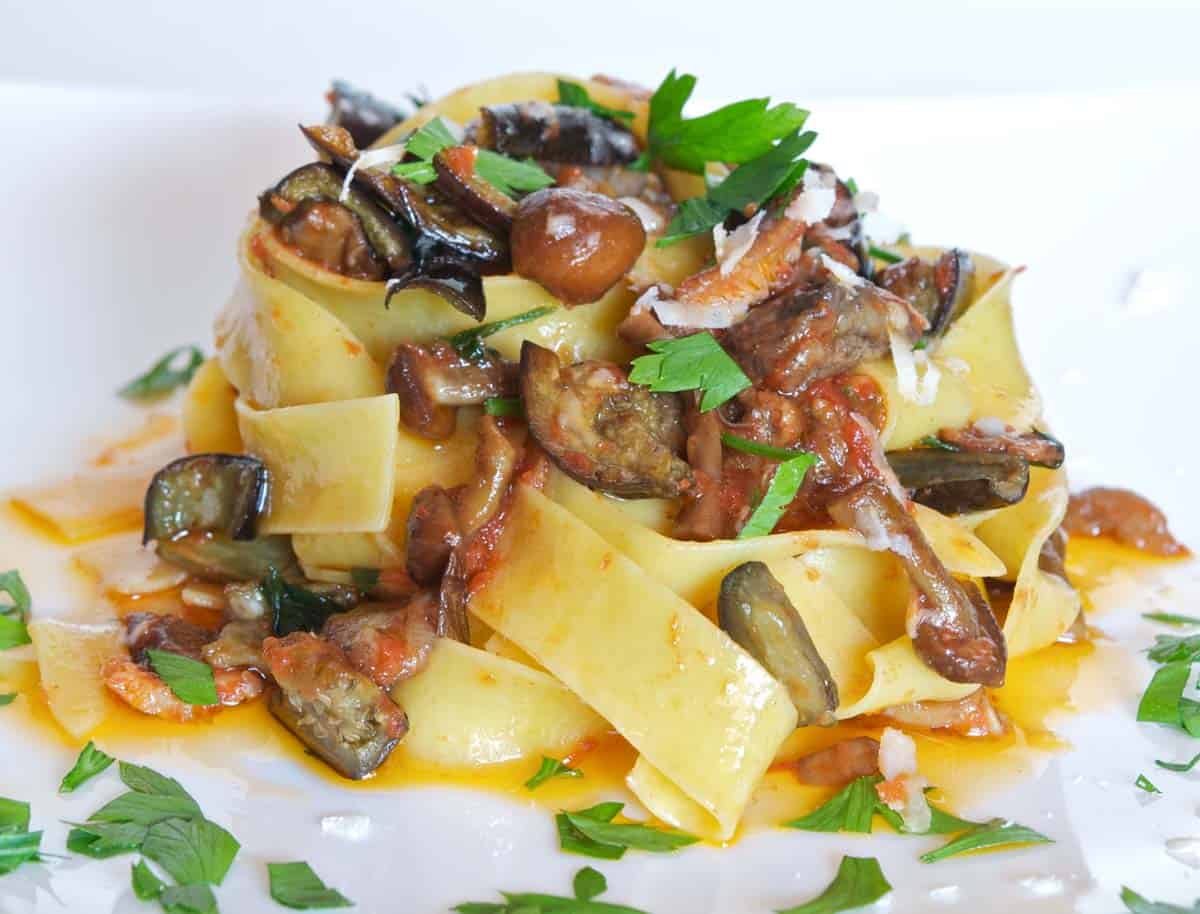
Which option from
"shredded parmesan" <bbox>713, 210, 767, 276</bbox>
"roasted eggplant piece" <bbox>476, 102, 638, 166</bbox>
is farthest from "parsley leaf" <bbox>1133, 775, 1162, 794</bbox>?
"roasted eggplant piece" <bbox>476, 102, 638, 166</bbox>

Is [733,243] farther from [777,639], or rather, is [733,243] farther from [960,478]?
[777,639]

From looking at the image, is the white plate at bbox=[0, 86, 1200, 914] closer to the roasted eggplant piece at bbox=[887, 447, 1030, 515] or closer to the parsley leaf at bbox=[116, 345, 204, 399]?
the parsley leaf at bbox=[116, 345, 204, 399]

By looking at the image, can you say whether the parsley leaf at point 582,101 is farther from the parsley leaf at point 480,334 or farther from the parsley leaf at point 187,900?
the parsley leaf at point 187,900

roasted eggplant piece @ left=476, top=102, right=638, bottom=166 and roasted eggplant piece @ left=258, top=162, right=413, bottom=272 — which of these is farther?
roasted eggplant piece @ left=476, top=102, right=638, bottom=166

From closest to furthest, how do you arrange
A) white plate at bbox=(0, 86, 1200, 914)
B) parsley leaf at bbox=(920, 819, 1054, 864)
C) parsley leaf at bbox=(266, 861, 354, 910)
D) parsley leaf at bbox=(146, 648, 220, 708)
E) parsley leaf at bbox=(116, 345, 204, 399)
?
parsley leaf at bbox=(266, 861, 354, 910), parsley leaf at bbox=(920, 819, 1054, 864), white plate at bbox=(0, 86, 1200, 914), parsley leaf at bbox=(146, 648, 220, 708), parsley leaf at bbox=(116, 345, 204, 399)

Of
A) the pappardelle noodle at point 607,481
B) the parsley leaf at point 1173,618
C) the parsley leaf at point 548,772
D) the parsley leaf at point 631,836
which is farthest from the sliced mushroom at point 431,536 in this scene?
the parsley leaf at point 1173,618

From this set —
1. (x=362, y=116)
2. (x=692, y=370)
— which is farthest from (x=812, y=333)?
(x=362, y=116)
